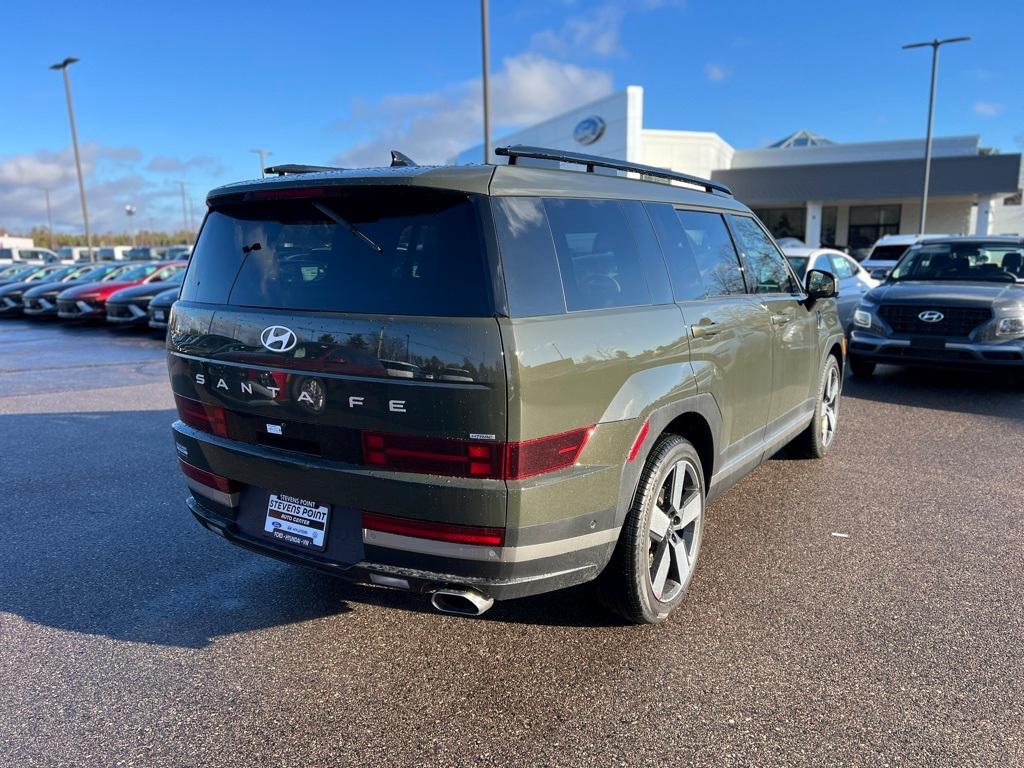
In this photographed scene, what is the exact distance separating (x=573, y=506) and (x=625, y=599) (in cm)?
66

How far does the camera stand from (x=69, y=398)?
28.7 feet

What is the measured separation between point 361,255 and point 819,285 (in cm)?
356

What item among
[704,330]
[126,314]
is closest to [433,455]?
[704,330]

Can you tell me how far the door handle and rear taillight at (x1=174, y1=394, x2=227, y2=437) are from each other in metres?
2.11

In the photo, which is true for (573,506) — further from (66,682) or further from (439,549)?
(66,682)

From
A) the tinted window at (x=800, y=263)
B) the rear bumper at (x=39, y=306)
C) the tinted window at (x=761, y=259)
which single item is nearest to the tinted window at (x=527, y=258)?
the tinted window at (x=761, y=259)

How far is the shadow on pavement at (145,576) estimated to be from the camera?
3.40 meters

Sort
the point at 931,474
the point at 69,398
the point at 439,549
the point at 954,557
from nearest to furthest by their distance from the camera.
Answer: the point at 439,549 → the point at 954,557 → the point at 931,474 → the point at 69,398

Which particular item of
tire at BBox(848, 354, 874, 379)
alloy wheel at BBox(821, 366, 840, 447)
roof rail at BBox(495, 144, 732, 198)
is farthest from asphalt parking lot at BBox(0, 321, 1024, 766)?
tire at BBox(848, 354, 874, 379)

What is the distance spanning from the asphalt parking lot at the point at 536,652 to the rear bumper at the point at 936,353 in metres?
3.30

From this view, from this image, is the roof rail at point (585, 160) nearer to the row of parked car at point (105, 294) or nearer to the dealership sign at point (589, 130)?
the row of parked car at point (105, 294)

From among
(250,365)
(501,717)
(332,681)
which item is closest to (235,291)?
(250,365)

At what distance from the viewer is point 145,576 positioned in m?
3.83

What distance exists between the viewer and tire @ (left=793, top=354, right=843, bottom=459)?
5516 mm
